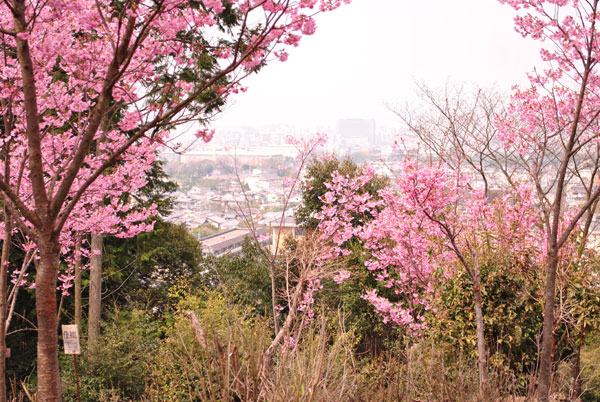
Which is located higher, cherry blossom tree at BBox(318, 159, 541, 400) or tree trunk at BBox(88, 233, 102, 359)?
cherry blossom tree at BBox(318, 159, 541, 400)

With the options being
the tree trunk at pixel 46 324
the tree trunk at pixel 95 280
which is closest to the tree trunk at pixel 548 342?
the tree trunk at pixel 46 324

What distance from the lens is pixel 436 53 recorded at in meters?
25.0

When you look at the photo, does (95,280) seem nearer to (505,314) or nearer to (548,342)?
(505,314)

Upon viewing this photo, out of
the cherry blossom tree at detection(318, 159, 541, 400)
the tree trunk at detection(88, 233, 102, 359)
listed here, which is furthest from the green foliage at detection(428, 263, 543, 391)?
the tree trunk at detection(88, 233, 102, 359)

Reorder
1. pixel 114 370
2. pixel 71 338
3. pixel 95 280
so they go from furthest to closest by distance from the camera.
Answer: pixel 95 280
pixel 114 370
pixel 71 338

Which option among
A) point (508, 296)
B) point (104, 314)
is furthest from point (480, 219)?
point (104, 314)

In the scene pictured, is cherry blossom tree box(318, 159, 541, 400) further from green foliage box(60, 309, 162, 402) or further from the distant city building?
the distant city building

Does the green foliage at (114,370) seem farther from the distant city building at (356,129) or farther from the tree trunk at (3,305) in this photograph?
the distant city building at (356,129)

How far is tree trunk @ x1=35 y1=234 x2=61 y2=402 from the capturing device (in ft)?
7.34

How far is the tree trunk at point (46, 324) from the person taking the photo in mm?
2238

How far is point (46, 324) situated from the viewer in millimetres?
2240

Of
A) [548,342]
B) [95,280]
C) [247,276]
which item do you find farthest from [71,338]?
[247,276]

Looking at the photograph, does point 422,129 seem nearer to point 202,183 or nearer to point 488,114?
point 488,114

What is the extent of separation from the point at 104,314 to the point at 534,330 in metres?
8.11
